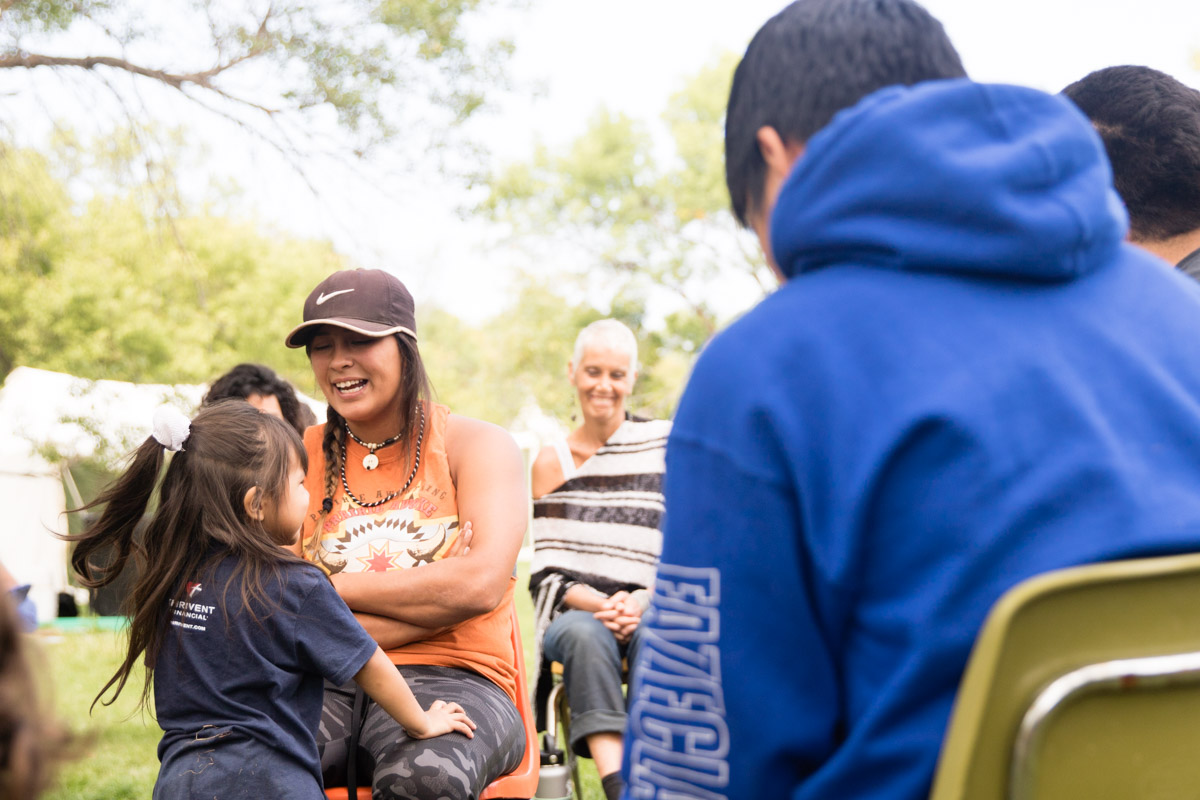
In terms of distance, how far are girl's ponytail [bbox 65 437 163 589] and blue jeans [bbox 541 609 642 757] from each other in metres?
1.58

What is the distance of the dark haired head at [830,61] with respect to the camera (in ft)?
3.64

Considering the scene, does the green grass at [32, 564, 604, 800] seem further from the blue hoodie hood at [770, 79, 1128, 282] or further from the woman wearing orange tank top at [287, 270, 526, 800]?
the blue hoodie hood at [770, 79, 1128, 282]

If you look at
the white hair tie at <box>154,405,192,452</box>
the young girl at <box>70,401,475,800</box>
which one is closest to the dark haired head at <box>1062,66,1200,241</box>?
the young girl at <box>70,401,475,800</box>

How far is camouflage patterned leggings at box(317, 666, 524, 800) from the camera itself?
7.31ft

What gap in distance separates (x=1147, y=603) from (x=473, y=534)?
1.97m

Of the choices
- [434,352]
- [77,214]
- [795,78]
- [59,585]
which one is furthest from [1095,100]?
[434,352]

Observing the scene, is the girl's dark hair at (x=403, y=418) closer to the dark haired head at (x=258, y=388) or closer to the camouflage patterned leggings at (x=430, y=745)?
the camouflage patterned leggings at (x=430, y=745)

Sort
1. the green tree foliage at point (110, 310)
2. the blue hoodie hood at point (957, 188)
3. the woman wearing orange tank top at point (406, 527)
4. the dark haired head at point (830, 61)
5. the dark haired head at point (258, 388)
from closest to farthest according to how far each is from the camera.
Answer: the blue hoodie hood at point (957, 188)
the dark haired head at point (830, 61)
the woman wearing orange tank top at point (406, 527)
the dark haired head at point (258, 388)
the green tree foliage at point (110, 310)

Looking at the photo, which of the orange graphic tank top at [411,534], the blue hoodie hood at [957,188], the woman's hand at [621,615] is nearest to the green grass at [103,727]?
the orange graphic tank top at [411,534]

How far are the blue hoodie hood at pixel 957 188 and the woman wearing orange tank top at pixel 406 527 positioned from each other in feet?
5.64

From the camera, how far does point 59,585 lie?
13305 mm

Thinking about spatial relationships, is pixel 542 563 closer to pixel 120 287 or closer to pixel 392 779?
pixel 392 779

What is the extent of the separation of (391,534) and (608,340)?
2097 mm

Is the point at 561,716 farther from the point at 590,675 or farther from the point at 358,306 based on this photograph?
the point at 358,306
